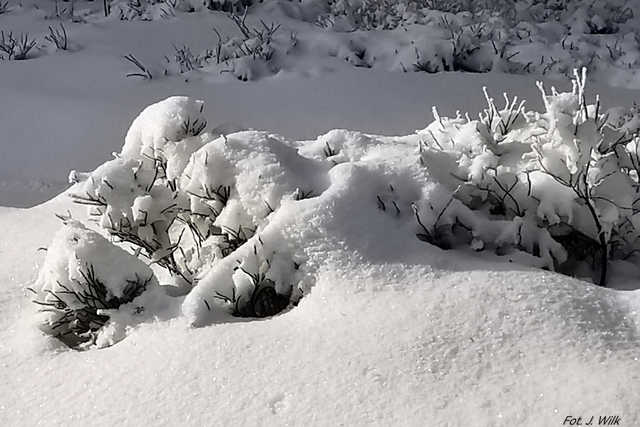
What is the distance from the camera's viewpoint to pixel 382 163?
261 cm

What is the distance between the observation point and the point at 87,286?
7.58 feet

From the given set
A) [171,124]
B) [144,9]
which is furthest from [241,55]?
[171,124]

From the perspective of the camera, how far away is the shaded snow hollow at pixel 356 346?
1717mm

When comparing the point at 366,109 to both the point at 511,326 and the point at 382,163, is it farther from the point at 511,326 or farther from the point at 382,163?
the point at 511,326

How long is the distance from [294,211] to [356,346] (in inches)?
22.7

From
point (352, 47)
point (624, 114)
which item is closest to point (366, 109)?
point (352, 47)

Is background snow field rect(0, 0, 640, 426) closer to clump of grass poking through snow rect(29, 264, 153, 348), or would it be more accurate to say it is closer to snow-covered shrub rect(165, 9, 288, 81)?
clump of grass poking through snow rect(29, 264, 153, 348)

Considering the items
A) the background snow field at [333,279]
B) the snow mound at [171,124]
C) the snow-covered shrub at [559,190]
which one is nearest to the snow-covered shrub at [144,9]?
the background snow field at [333,279]

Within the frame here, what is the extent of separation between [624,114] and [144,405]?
297cm

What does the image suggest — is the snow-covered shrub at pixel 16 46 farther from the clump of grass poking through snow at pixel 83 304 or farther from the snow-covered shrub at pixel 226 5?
the clump of grass poking through snow at pixel 83 304

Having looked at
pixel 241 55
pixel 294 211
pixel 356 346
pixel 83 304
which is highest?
pixel 294 211

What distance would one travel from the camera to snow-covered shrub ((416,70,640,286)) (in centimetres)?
241

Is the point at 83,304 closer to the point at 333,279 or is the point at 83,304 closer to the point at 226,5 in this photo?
the point at 333,279

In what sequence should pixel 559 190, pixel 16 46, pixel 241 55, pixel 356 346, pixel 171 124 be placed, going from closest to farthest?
pixel 356 346 → pixel 559 190 → pixel 171 124 → pixel 241 55 → pixel 16 46
